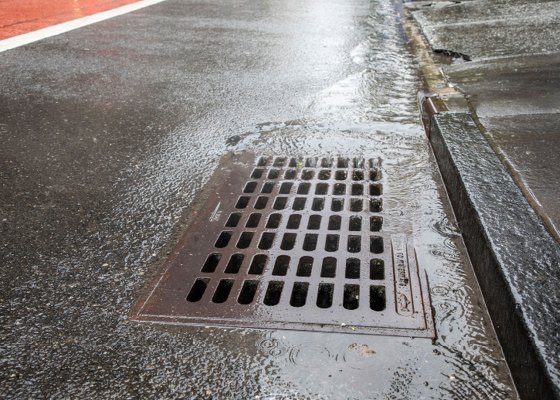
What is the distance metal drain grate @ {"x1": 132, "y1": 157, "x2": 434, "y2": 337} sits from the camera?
1.78m

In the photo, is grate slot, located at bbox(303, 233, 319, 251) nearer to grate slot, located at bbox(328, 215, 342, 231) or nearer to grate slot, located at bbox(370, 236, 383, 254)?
grate slot, located at bbox(328, 215, 342, 231)

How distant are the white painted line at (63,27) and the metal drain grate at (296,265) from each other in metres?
4.68

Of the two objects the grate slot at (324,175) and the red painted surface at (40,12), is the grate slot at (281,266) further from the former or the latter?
the red painted surface at (40,12)

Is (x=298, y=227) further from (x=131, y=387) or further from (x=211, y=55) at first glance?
(x=211, y=55)

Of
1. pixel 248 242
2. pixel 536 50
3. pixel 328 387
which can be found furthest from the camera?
pixel 536 50

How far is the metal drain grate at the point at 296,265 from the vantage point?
1.78 meters

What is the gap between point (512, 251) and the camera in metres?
1.77

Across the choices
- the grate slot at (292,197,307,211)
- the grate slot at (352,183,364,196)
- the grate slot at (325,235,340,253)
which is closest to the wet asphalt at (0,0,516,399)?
the grate slot at (352,183,364,196)

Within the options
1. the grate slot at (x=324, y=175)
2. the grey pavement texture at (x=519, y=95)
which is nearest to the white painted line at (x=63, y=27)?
the grate slot at (x=324, y=175)

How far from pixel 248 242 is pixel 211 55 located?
12.2 feet

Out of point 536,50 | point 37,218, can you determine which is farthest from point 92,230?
point 536,50

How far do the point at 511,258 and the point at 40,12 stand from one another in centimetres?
858

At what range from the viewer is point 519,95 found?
3473 millimetres

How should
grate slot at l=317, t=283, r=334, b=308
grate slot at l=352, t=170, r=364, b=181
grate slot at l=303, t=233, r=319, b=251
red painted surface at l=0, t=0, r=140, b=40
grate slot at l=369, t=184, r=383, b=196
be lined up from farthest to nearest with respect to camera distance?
red painted surface at l=0, t=0, r=140, b=40, grate slot at l=352, t=170, r=364, b=181, grate slot at l=369, t=184, r=383, b=196, grate slot at l=303, t=233, r=319, b=251, grate slot at l=317, t=283, r=334, b=308
